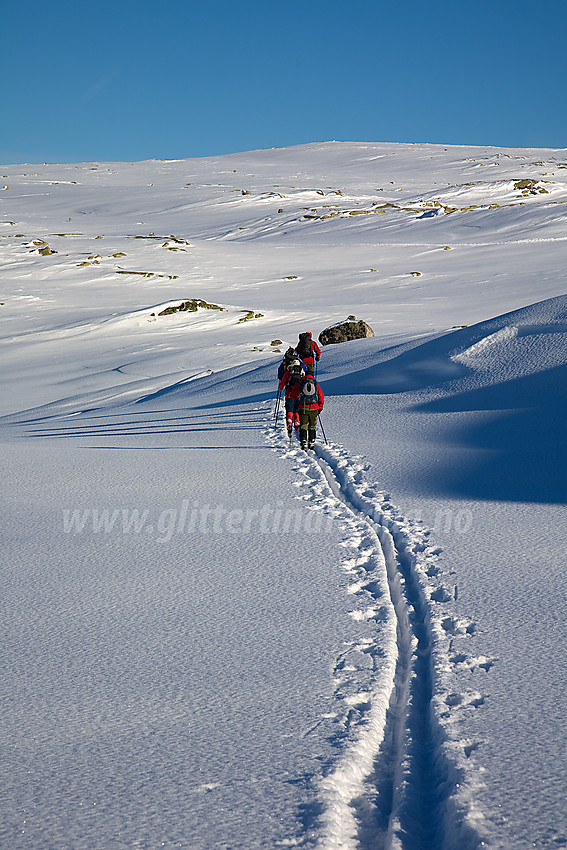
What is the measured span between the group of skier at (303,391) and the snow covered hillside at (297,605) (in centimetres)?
31

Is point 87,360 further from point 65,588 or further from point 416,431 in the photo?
point 65,588

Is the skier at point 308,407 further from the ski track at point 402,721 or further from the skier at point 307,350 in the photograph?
the ski track at point 402,721

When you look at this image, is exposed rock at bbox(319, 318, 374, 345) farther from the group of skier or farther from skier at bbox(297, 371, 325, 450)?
skier at bbox(297, 371, 325, 450)

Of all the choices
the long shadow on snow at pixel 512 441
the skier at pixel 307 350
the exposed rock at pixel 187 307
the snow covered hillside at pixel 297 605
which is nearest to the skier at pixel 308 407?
the snow covered hillside at pixel 297 605

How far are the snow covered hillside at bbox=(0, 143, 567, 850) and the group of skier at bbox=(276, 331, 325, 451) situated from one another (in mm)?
311

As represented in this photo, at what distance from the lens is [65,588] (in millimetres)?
3945

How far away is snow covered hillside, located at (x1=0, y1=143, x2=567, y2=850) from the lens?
2205 mm

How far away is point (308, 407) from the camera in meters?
7.97

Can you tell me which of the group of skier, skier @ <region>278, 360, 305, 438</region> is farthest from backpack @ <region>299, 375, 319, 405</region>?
skier @ <region>278, 360, 305, 438</region>

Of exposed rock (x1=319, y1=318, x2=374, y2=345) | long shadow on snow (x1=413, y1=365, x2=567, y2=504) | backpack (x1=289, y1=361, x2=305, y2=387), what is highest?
exposed rock (x1=319, y1=318, x2=374, y2=345)

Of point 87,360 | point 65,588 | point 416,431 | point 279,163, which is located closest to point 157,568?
point 65,588

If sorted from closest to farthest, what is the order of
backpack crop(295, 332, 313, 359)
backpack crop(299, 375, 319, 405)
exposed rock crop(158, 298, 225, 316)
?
backpack crop(299, 375, 319, 405)
backpack crop(295, 332, 313, 359)
exposed rock crop(158, 298, 225, 316)

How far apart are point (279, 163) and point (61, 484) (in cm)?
7542

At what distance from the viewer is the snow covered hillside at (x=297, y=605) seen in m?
2.21
